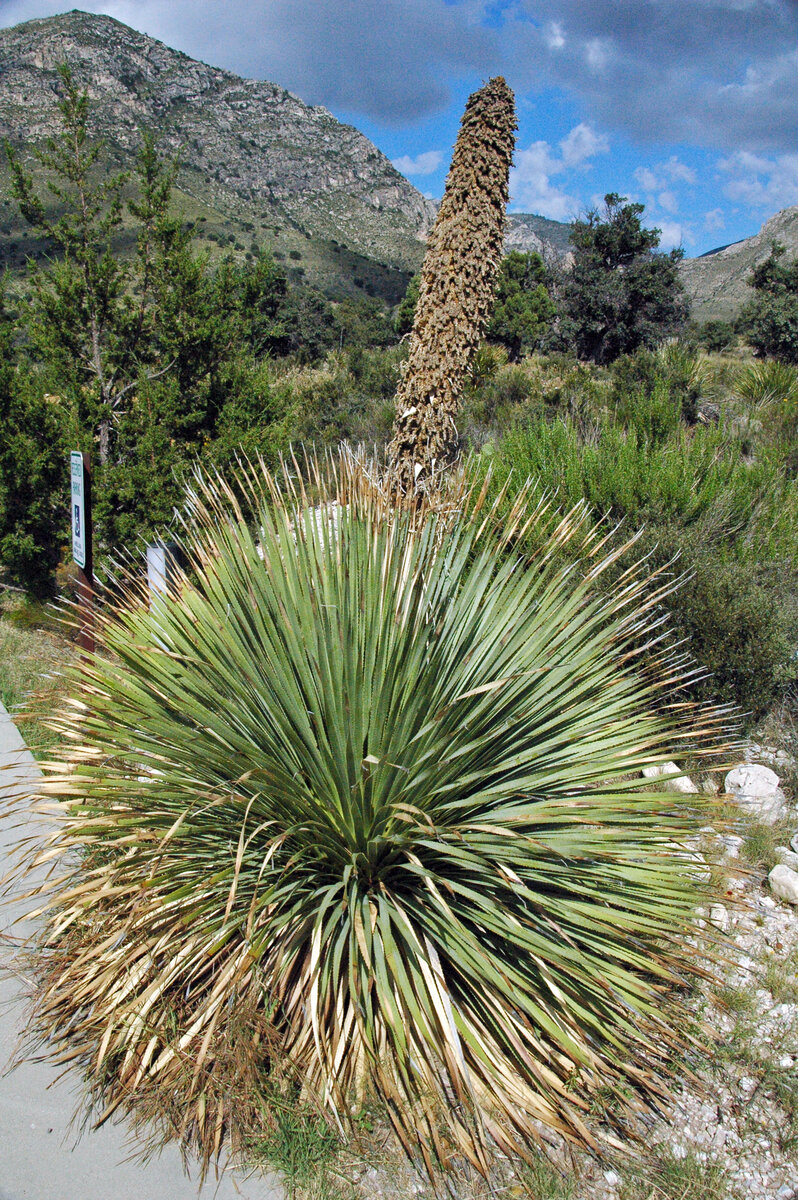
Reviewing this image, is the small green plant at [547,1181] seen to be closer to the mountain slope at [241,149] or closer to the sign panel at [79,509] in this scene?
the sign panel at [79,509]

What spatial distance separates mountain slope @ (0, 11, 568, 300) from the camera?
52375 mm

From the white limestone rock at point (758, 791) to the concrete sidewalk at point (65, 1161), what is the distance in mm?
2856

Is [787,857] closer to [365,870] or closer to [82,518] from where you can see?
[365,870]

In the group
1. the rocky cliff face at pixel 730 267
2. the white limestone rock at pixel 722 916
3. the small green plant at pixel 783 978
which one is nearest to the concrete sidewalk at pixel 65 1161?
the small green plant at pixel 783 978

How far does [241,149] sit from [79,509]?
260 feet

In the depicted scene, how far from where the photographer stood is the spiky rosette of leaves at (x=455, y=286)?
345 cm

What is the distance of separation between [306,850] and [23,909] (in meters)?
1.59

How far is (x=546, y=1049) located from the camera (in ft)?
7.34

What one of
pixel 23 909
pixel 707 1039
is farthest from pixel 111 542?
pixel 707 1039

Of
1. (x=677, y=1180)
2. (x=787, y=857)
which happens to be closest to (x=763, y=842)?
(x=787, y=857)

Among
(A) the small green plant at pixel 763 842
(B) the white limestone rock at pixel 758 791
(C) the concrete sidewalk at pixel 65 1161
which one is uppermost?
(B) the white limestone rock at pixel 758 791

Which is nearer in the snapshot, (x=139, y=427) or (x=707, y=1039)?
(x=707, y=1039)

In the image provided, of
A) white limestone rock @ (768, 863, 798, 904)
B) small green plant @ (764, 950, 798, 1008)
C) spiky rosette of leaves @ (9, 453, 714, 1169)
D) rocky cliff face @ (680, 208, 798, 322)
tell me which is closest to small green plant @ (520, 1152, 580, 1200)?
spiky rosette of leaves @ (9, 453, 714, 1169)

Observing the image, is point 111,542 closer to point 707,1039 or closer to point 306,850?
point 306,850
